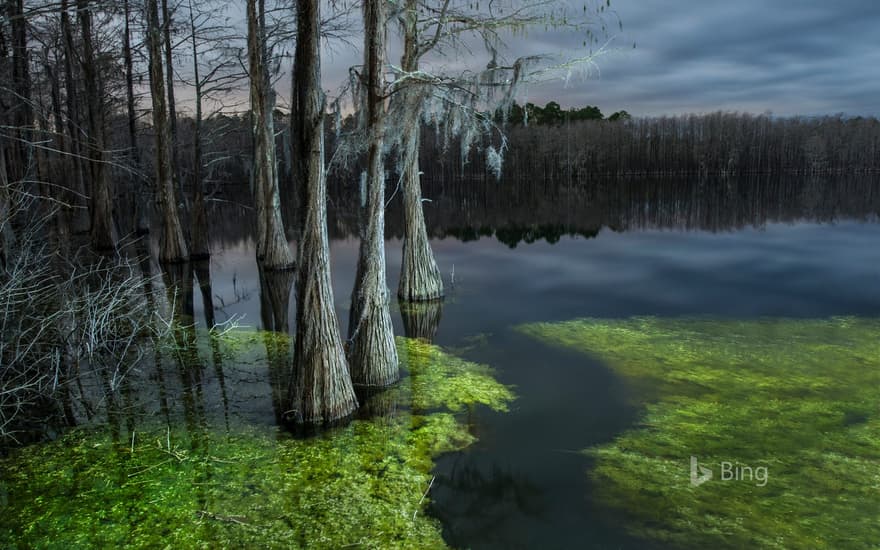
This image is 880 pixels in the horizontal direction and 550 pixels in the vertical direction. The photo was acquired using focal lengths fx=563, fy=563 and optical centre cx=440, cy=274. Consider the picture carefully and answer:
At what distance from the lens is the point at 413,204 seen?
1026 centimetres

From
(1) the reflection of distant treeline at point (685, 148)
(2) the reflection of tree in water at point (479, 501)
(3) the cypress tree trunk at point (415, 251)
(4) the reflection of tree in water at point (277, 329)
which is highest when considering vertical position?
(1) the reflection of distant treeline at point (685, 148)

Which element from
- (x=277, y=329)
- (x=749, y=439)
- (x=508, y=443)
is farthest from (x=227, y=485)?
(x=277, y=329)

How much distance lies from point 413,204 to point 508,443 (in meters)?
5.59

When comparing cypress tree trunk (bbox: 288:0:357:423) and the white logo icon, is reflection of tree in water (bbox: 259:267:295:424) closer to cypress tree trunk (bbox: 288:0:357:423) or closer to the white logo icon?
cypress tree trunk (bbox: 288:0:357:423)

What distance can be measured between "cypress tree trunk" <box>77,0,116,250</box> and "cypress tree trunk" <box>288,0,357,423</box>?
12.0 m

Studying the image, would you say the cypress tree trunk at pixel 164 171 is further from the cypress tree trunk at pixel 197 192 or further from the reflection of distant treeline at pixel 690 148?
the reflection of distant treeline at pixel 690 148

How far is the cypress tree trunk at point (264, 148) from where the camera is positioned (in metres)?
13.6

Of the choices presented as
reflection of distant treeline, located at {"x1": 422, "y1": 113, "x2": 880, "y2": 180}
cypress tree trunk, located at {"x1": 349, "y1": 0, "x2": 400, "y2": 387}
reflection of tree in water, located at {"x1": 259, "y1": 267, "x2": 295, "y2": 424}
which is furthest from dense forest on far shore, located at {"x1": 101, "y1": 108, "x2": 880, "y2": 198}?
cypress tree trunk, located at {"x1": 349, "y1": 0, "x2": 400, "y2": 387}

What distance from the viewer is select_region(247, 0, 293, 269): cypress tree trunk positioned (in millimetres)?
13555

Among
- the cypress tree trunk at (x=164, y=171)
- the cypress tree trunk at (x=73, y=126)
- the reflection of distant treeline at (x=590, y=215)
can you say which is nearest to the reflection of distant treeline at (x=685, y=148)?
the reflection of distant treeline at (x=590, y=215)

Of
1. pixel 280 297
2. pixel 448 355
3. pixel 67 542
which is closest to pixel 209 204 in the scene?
pixel 280 297

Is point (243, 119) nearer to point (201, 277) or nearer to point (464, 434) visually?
point (201, 277)

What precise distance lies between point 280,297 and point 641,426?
860 cm

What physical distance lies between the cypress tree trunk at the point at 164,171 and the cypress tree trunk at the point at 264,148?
233 cm
